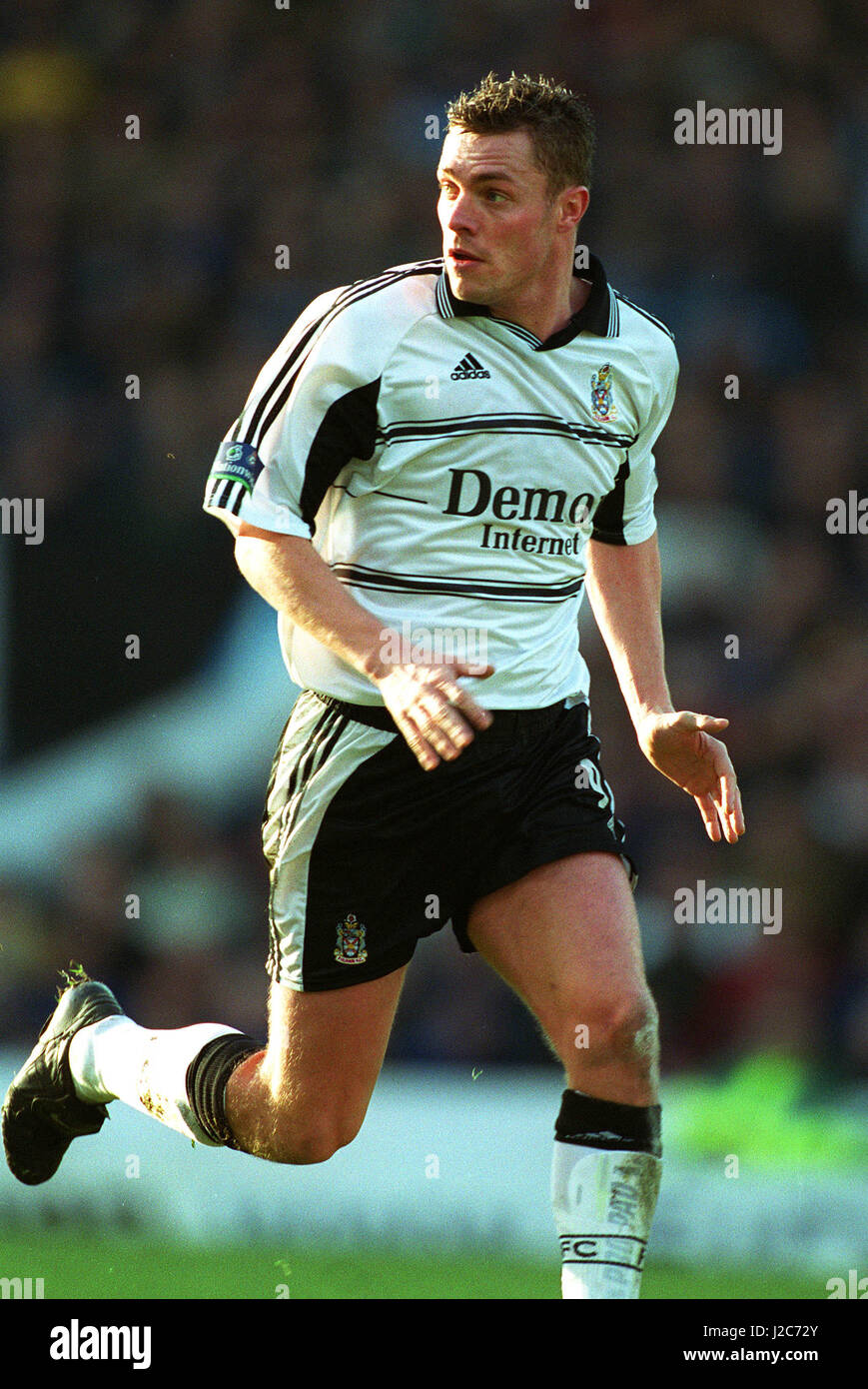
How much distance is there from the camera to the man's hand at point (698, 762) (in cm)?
387

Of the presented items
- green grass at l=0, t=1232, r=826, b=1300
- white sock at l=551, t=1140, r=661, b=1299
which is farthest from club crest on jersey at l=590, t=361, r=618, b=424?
green grass at l=0, t=1232, r=826, b=1300

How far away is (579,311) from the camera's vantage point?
13.0 ft

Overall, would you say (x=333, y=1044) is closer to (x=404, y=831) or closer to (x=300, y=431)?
(x=404, y=831)

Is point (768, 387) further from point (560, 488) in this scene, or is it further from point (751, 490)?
point (560, 488)

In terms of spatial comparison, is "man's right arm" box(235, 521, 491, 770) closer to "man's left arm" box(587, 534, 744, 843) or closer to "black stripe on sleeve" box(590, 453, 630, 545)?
"man's left arm" box(587, 534, 744, 843)

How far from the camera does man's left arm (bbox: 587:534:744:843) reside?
3.90 meters

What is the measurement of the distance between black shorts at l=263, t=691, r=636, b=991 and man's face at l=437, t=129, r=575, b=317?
0.88 meters

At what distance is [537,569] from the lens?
390 cm

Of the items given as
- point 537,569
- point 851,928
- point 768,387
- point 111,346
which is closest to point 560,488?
point 537,569

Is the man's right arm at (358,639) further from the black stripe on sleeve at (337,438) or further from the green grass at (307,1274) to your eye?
the green grass at (307,1274)

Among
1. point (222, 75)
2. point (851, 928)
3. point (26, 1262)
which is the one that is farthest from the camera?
point (222, 75)

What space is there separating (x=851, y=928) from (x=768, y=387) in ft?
Answer: 7.90

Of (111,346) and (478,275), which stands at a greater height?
(111,346)

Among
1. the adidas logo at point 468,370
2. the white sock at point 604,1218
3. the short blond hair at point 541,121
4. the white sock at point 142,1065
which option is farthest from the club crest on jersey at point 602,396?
the white sock at point 142,1065
